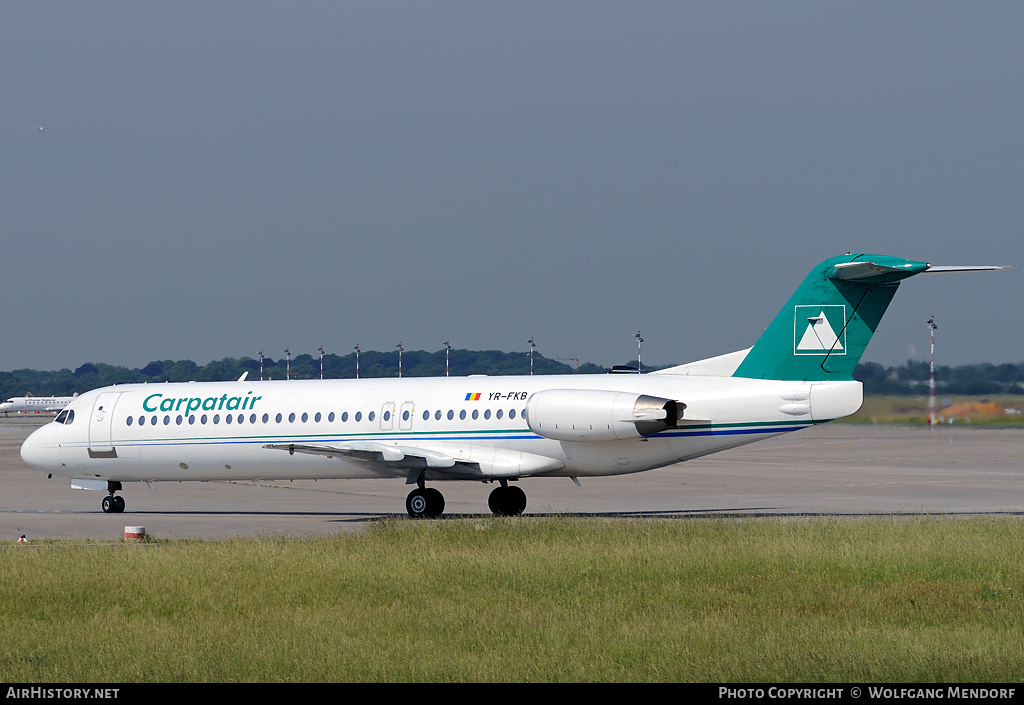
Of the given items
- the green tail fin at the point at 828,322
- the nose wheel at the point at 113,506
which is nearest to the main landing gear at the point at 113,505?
the nose wheel at the point at 113,506

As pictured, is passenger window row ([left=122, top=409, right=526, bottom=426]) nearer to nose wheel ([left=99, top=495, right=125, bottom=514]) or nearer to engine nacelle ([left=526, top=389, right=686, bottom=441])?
engine nacelle ([left=526, top=389, right=686, bottom=441])

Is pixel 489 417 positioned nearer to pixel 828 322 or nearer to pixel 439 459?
pixel 439 459

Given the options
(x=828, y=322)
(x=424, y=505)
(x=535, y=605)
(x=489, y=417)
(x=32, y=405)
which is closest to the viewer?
(x=535, y=605)

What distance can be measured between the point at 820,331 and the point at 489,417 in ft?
22.7

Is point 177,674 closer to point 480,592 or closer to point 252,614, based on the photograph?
point 252,614

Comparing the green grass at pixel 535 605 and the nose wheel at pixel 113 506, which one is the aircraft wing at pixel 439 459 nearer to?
the green grass at pixel 535 605

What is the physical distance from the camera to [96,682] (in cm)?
1009

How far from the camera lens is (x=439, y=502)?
88.0 ft

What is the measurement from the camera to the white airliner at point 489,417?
2378 centimetres

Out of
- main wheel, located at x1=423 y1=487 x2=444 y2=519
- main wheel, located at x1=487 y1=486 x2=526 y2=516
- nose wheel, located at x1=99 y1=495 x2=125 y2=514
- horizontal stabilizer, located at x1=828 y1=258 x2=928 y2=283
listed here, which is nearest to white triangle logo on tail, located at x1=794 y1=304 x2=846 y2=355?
horizontal stabilizer, located at x1=828 y1=258 x2=928 y2=283

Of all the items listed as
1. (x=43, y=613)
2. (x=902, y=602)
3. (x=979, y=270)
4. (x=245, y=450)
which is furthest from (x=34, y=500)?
(x=902, y=602)

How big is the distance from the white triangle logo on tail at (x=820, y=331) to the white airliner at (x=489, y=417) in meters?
0.02

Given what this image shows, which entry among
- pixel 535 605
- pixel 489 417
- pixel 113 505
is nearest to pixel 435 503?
pixel 489 417

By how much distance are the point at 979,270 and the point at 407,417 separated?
1179cm
